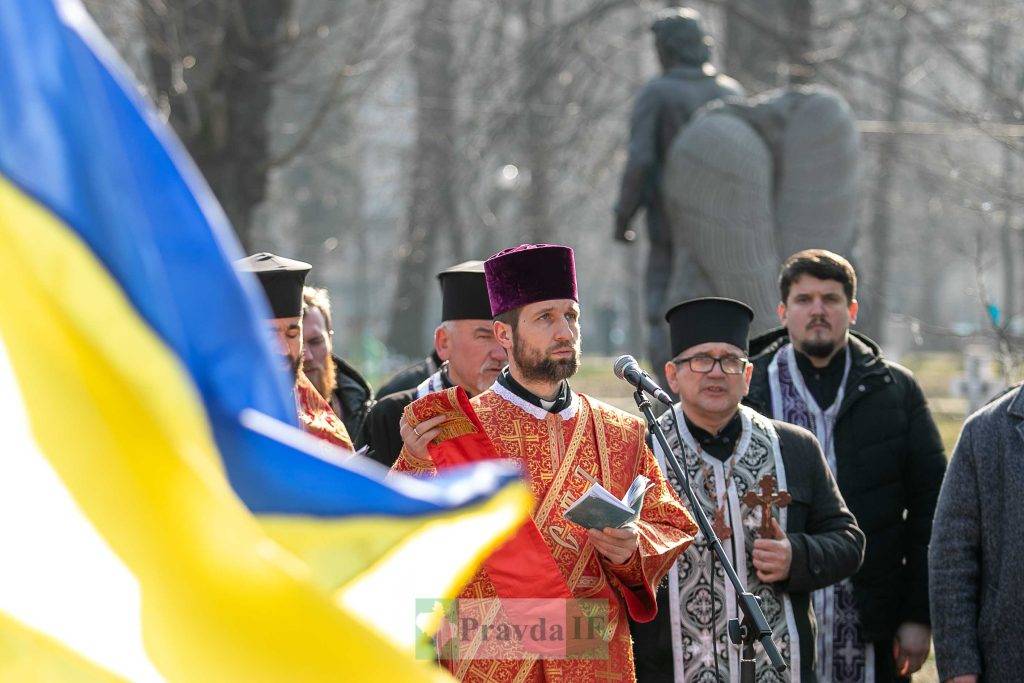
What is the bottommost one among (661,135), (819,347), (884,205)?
(819,347)

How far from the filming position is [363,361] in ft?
98.0

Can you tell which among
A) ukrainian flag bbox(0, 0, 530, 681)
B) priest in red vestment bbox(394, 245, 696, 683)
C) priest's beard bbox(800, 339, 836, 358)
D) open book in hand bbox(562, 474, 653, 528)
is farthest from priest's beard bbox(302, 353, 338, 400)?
ukrainian flag bbox(0, 0, 530, 681)

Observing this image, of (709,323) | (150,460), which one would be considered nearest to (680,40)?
(709,323)

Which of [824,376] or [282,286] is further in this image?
[824,376]

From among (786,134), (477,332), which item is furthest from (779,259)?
(477,332)

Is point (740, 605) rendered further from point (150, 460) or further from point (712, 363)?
point (150, 460)

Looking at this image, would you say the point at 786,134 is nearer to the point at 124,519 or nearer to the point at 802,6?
the point at 802,6

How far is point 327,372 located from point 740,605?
263 centimetres

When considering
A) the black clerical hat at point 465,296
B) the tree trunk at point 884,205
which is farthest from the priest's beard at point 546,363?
the tree trunk at point 884,205

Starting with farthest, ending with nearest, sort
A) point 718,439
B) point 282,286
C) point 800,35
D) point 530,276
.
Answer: point 800,35
point 282,286
point 718,439
point 530,276

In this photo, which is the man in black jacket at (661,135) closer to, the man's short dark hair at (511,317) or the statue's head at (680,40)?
the statue's head at (680,40)

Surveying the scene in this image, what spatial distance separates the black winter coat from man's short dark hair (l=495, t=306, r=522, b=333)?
5.81 feet

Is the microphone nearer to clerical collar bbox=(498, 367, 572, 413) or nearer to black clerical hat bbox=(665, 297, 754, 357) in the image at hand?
clerical collar bbox=(498, 367, 572, 413)

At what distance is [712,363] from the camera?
5562 millimetres
